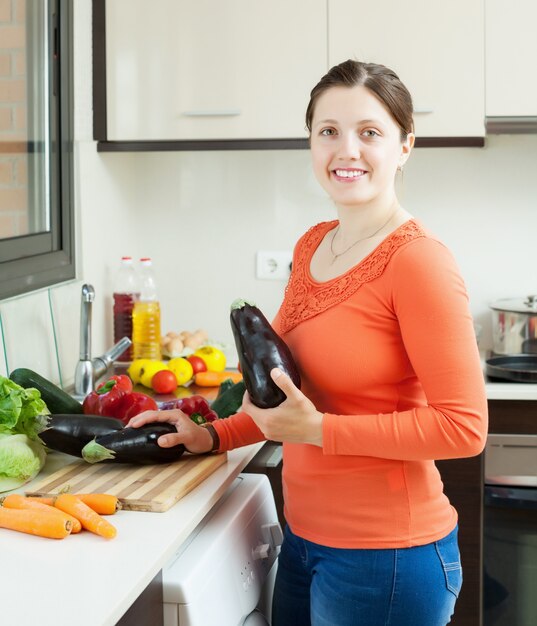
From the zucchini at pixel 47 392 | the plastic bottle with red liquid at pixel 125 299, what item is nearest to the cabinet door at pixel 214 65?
the plastic bottle with red liquid at pixel 125 299

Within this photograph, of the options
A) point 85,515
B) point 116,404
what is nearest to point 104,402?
point 116,404

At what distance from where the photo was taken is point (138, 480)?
155cm

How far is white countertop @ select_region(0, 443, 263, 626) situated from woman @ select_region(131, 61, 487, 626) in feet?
0.68

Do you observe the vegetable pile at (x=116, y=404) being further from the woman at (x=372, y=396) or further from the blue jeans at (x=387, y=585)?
the blue jeans at (x=387, y=585)

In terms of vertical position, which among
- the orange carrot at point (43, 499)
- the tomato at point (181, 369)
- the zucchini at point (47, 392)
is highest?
the zucchini at point (47, 392)

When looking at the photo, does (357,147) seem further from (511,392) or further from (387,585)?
(511,392)

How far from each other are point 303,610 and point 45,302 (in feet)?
3.59

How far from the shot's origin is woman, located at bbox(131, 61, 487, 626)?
4.40ft

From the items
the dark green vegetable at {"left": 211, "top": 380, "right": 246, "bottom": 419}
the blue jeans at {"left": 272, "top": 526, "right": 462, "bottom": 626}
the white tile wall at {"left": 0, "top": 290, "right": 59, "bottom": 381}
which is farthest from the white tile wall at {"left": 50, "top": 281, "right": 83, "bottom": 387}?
the blue jeans at {"left": 272, "top": 526, "right": 462, "bottom": 626}

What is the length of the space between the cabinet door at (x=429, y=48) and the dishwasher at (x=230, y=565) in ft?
3.90

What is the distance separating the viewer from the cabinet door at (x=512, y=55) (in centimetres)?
245

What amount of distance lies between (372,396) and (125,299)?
55.2 inches

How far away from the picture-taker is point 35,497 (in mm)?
1479

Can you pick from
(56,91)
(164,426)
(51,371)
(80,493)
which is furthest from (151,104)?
(80,493)
